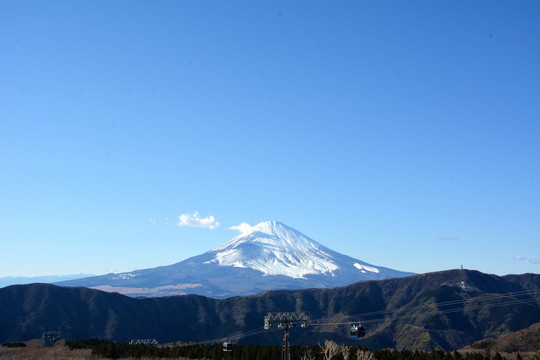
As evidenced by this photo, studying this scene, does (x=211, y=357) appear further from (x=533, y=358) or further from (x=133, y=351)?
(x=533, y=358)

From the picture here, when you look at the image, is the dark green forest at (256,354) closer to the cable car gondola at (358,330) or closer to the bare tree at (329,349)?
the bare tree at (329,349)

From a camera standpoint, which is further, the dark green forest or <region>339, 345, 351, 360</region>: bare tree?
the dark green forest

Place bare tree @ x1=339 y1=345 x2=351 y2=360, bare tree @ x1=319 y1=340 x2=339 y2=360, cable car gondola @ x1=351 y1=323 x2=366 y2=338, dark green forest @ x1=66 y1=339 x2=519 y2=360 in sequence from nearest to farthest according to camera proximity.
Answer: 1. cable car gondola @ x1=351 y1=323 x2=366 y2=338
2. bare tree @ x1=319 y1=340 x2=339 y2=360
3. bare tree @ x1=339 y1=345 x2=351 y2=360
4. dark green forest @ x1=66 y1=339 x2=519 y2=360

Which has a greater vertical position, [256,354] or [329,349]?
[329,349]

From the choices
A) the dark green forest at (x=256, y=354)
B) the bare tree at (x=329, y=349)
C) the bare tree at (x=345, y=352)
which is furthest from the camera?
the dark green forest at (x=256, y=354)

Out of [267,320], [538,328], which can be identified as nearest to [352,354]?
[267,320]

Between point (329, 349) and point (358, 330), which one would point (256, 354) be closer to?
point (329, 349)

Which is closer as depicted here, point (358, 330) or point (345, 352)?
point (358, 330)

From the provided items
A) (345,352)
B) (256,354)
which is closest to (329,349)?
(345,352)

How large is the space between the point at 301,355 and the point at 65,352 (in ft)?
152

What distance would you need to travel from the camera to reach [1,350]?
10094cm

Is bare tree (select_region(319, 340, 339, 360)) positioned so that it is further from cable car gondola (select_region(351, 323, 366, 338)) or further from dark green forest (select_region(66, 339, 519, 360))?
dark green forest (select_region(66, 339, 519, 360))

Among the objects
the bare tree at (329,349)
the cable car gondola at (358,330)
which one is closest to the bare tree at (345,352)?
the bare tree at (329,349)

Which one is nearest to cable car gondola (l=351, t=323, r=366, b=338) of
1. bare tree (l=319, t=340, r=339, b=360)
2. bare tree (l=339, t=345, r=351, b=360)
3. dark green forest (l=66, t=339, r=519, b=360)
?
bare tree (l=319, t=340, r=339, b=360)
